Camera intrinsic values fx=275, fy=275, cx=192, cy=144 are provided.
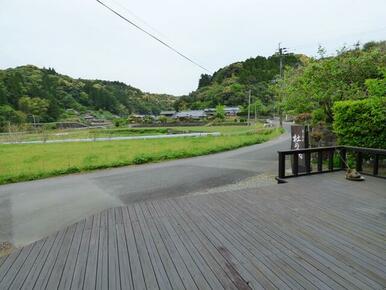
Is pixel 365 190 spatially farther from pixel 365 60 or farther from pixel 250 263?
pixel 365 60

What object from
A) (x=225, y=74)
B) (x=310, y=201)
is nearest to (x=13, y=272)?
(x=310, y=201)

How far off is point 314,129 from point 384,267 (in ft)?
22.6

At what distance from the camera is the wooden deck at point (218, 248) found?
92.0 inches

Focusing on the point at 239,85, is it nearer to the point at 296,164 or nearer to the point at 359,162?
the point at 359,162

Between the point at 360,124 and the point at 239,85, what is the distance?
71.1m

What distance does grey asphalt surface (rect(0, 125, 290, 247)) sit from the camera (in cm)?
463

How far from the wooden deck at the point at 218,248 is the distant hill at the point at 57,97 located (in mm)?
58101

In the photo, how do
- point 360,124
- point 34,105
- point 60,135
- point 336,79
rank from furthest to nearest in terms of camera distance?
point 34,105
point 60,135
point 336,79
point 360,124

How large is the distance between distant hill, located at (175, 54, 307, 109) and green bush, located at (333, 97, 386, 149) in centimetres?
6062

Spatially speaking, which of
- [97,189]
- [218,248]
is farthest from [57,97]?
[218,248]

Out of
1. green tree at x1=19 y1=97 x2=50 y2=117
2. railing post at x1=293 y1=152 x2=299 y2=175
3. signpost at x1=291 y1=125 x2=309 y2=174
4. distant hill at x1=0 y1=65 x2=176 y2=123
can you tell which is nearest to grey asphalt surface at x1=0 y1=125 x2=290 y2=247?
signpost at x1=291 y1=125 x2=309 y2=174

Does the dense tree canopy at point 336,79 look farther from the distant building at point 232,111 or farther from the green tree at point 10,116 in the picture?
the distant building at point 232,111

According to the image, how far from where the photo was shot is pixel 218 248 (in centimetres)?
290

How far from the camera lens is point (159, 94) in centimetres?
13975
